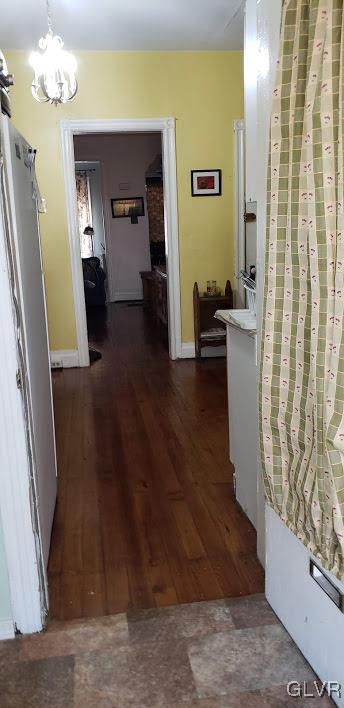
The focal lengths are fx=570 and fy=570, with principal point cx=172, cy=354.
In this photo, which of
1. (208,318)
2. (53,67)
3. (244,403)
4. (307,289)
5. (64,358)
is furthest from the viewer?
(208,318)

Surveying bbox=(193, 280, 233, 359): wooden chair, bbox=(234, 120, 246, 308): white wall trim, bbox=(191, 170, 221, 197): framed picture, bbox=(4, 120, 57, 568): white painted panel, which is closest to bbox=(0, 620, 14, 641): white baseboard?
bbox=(4, 120, 57, 568): white painted panel

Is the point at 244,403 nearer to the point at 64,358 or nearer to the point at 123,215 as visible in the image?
the point at 64,358

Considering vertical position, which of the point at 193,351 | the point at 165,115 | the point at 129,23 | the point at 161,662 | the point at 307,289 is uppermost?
the point at 129,23

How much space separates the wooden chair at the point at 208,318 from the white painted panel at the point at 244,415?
2598 millimetres

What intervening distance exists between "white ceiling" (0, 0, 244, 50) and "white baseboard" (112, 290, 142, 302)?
5145mm

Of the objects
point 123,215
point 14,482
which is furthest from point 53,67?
point 123,215

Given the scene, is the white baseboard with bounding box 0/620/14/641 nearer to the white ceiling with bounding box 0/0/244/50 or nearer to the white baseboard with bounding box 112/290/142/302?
the white ceiling with bounding box 0/0/244/50

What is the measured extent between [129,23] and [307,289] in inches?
143

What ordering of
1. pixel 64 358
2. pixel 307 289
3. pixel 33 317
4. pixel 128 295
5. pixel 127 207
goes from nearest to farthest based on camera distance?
pixel 307 289, pixel 33 317, pixel 64 358, pixel 127 207, pixel 128 295

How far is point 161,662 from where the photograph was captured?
172cm

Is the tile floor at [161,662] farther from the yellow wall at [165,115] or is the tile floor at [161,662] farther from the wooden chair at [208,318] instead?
the yellow wall at [165,115]

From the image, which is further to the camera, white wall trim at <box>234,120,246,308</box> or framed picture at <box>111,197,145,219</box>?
framed picture at <box>111,197,145,219</box>

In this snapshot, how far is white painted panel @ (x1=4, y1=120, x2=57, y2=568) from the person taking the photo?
180 cm

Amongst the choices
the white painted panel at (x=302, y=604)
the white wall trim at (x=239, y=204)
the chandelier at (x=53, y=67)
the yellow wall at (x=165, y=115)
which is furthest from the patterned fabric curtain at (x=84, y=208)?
the white painted panel at (x=302, y=604)
